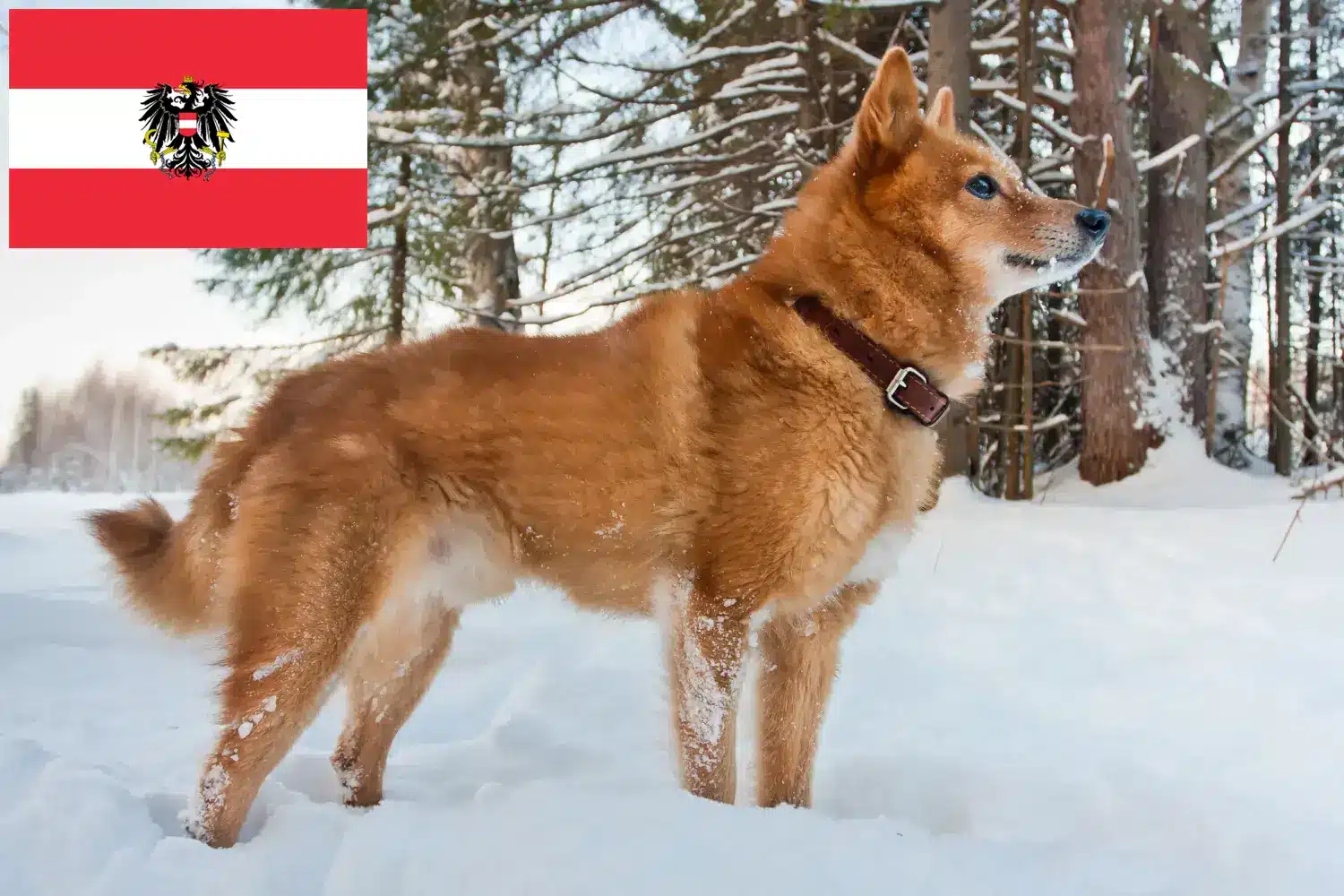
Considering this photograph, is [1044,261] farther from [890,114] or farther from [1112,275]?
[1112,275]

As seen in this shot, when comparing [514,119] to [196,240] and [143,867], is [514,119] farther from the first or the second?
[143,867]

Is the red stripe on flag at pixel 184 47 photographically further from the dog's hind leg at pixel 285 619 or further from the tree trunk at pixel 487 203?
→ the dog's hind leg at pixel 285 619

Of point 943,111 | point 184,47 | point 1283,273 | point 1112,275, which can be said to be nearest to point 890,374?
point 943,111

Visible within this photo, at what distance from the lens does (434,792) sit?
2.88 meters

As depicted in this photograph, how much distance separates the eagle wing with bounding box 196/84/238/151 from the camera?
5.41 meters

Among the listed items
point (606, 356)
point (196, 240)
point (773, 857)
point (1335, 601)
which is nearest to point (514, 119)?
point (196, 240)

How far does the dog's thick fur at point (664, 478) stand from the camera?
93.0 inches

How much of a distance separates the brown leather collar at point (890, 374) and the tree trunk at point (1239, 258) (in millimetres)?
9564

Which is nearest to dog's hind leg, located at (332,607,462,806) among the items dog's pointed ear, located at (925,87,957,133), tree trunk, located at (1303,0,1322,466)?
dog's pointed ear, located at (925,87,957,133)

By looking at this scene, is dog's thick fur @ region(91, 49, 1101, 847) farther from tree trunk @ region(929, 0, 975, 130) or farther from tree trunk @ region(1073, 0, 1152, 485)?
tree trunk @ region(1073, 0, 1152, 485)

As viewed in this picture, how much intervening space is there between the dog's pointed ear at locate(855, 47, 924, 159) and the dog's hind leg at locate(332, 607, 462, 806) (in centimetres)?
199

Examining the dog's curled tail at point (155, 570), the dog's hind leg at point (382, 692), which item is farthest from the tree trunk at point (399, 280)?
the dog's curled tail at point (155, 570)

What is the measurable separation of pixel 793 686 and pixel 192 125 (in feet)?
16.4

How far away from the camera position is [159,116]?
5.30 metres
